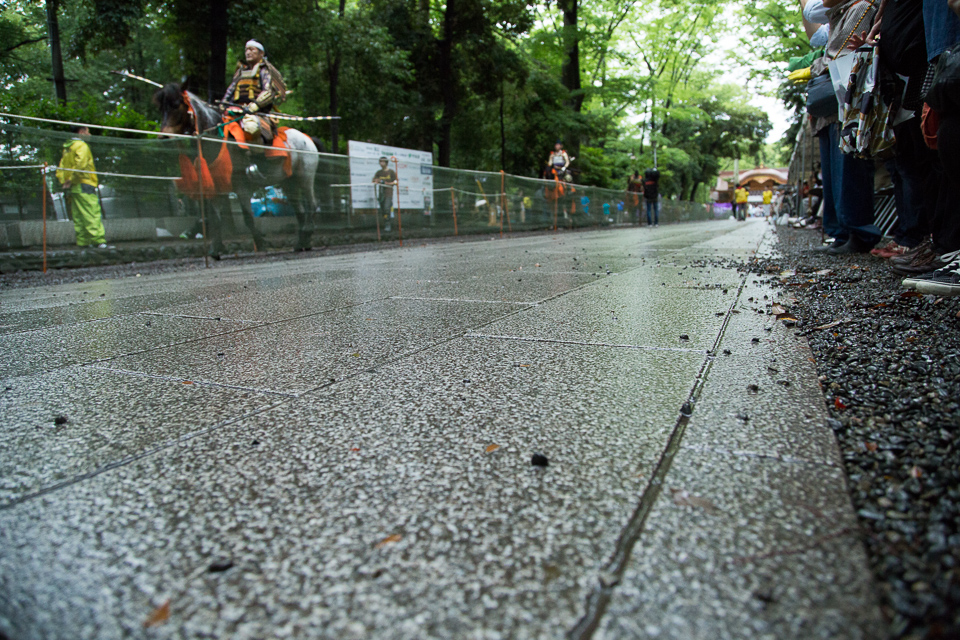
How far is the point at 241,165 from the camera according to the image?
9.50 metres

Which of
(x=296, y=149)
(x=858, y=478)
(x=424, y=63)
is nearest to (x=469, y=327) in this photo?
(x=858, y=478)

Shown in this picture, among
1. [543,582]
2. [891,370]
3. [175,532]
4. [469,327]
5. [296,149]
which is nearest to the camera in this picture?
[543,582]

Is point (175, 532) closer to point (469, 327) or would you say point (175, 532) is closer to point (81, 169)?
point (469, 327)

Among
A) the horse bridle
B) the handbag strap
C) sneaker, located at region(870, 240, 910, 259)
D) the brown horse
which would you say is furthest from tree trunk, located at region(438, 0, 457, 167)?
the handbag strap

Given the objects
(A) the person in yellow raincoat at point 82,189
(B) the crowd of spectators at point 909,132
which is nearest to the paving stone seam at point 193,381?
(B) the crowd of spectators at point 909,132

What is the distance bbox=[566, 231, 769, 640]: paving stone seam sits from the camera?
896 mm

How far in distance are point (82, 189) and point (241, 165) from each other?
2265mm

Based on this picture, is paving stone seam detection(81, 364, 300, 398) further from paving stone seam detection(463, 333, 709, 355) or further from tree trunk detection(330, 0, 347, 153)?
tree trunk detection(330, 0, 347, 153)

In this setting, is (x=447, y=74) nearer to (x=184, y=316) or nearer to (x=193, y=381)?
(x=184, y=316)

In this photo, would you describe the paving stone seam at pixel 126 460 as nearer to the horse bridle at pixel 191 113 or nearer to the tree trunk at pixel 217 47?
the horse bridle at pixel 191 113

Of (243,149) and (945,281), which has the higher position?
(243,149)

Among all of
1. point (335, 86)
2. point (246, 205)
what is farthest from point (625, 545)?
point (335, 86)

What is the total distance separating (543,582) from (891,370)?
5.33 feet

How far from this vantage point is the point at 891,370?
201 centimetres
